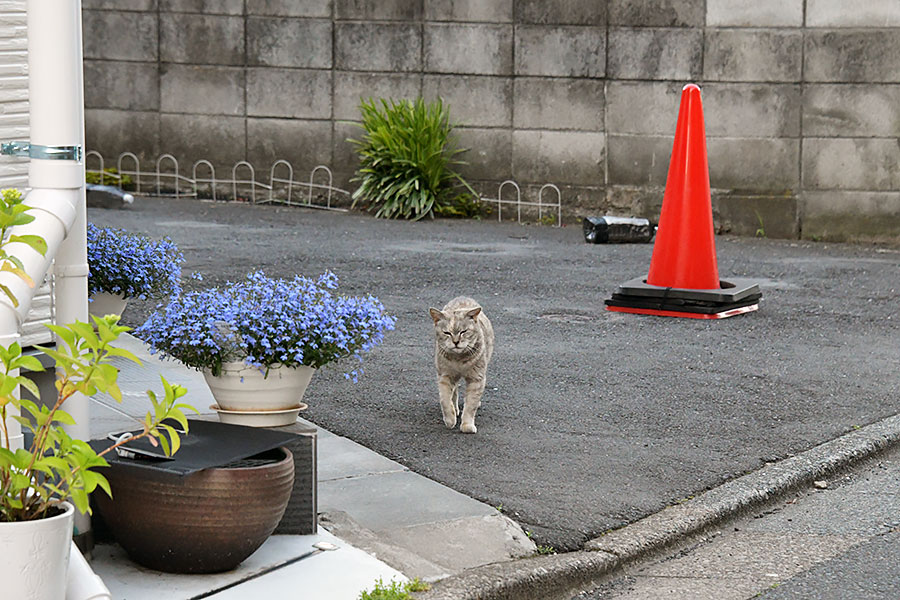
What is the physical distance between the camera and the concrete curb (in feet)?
12.6

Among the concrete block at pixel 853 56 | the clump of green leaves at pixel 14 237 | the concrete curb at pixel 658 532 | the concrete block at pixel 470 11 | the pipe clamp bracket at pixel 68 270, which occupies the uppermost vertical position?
the concrete block at pixel 470 11

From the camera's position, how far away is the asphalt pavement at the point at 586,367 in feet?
16.4

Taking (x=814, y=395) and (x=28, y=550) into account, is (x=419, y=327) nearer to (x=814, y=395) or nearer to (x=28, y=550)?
(x=814, y=395)

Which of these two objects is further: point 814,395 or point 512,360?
point 512,360

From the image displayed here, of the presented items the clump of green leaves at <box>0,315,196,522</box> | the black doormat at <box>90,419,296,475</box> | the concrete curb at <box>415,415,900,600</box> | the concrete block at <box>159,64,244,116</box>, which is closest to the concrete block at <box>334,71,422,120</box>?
the concrete block at <box>159,64,244,116</box>

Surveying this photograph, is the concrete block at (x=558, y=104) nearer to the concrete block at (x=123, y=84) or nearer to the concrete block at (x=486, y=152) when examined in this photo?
the concrete block at (x=486, y=152)

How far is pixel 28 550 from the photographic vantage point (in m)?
2.90

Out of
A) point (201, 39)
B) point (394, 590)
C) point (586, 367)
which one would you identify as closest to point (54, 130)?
point (394, 590)

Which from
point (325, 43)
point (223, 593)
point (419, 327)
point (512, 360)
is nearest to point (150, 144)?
point (325, 43)

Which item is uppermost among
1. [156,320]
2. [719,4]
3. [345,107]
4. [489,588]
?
[719,4]

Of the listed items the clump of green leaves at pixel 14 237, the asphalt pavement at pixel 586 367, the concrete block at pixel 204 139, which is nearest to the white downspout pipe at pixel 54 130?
the clump of green leaves at pixel 14 237

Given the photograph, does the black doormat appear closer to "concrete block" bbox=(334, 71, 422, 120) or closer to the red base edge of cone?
the red base edge of cone

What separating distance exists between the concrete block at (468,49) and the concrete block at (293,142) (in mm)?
1494

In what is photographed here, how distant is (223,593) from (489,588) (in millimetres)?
844
